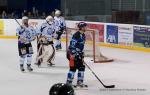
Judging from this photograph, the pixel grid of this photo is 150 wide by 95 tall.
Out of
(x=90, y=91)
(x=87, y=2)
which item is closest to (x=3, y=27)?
(x=87, y=2)

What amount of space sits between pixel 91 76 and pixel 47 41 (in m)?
1.82

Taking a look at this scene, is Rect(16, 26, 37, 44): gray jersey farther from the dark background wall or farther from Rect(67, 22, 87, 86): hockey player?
the dark background wall

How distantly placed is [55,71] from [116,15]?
26.3ft

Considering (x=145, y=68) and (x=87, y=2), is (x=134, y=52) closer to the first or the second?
(x=145, y=68)

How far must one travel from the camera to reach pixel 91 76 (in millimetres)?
9609

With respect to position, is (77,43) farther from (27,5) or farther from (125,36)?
(27,5)

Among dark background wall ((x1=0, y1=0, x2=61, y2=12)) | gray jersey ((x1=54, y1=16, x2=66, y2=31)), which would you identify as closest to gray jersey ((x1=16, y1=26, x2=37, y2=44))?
gray jersey ((x1=54, y1=16, x2=66, y2=31))

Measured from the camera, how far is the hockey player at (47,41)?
10773mm

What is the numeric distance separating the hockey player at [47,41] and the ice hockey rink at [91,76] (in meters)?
0.25

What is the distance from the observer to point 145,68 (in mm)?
10844

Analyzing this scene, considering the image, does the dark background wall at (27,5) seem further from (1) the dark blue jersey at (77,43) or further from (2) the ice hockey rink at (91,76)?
(1) the dark blue jersey at (77,43)

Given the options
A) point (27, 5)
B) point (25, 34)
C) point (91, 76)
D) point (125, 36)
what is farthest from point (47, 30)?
point (27, 5)

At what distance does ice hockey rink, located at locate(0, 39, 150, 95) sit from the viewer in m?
7.91

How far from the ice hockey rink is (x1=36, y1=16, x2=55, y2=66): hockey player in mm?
250
